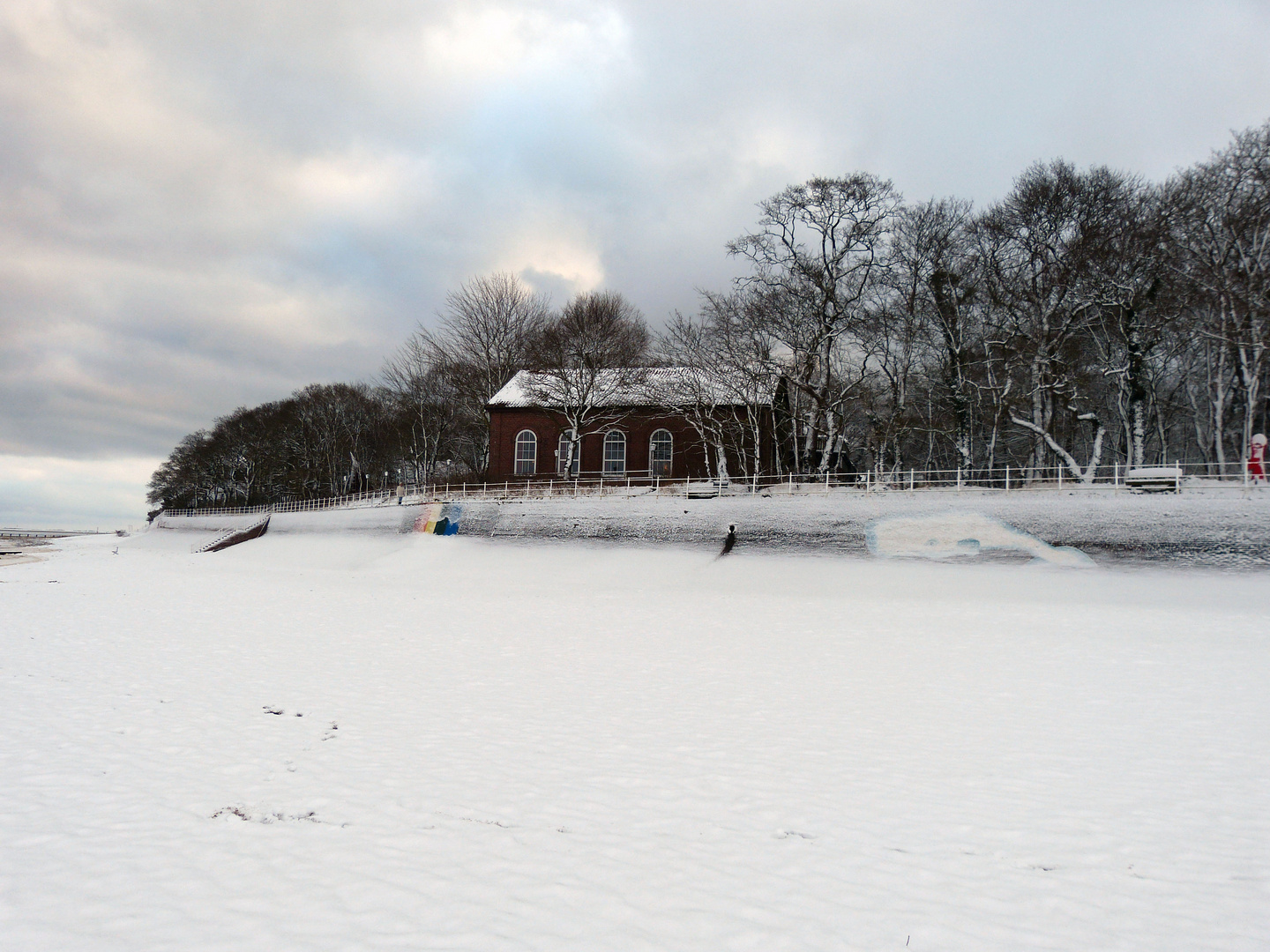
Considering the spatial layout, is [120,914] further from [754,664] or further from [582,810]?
[754,664]

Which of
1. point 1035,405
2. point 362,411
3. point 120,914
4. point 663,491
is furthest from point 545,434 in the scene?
point 120,914

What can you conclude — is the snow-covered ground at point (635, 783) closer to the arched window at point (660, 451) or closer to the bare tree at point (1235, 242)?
the bare tree at point (1235, 242)

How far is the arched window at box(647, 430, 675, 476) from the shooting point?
138ft

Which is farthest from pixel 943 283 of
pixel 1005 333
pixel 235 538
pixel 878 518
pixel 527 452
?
pixel 235 538

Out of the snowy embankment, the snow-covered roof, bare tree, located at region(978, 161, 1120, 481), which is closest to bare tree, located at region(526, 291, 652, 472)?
the snow-covered roof

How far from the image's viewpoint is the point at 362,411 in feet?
220

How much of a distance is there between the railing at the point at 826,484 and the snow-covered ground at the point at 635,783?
7931 mm

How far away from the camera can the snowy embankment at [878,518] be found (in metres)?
18.8

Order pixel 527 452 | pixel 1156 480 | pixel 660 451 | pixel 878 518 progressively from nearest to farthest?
pixel 1156 480
pixel 878 518
pixel 660 451
pixel 527 452

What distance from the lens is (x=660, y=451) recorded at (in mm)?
42500

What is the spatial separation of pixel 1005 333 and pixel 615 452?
21.6m

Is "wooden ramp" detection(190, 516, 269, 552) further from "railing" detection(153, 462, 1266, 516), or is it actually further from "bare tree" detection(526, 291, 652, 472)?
"bare tree" detection(526, 291, 652, 472)

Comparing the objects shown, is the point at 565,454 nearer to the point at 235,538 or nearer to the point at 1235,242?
the point at 235,538

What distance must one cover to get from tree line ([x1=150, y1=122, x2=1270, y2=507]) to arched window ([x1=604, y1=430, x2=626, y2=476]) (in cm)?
242
